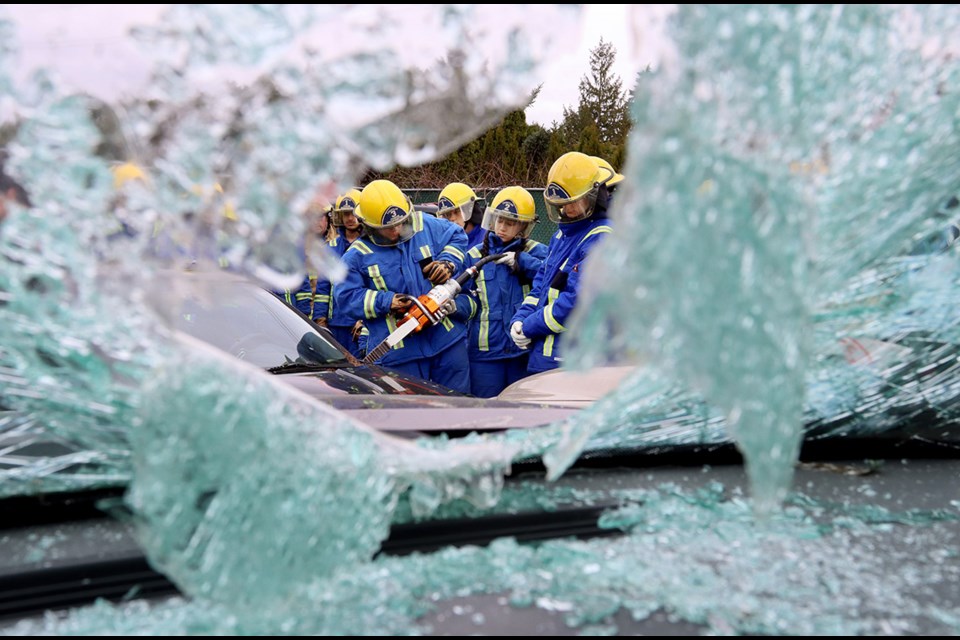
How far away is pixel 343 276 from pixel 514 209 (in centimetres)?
461

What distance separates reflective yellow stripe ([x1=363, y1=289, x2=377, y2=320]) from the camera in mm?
5617

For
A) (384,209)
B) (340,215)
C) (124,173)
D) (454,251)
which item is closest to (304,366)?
(124,173)

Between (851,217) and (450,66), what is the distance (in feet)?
2.39

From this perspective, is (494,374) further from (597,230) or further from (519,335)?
(597,230)

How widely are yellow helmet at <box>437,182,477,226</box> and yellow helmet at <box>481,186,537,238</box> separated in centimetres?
144

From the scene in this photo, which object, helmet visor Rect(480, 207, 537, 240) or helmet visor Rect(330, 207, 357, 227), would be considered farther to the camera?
helmet visor Rect(330, 207, 357, 227)

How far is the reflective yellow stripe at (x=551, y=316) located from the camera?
16.2 feet

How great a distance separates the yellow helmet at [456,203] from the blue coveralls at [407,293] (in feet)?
5.47

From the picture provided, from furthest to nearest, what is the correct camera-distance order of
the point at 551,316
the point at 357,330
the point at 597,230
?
the point at 357,330 < the point at 551,316 < the point at 597,230

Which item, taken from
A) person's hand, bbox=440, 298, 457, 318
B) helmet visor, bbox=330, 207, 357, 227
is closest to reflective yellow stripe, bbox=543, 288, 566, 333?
person's hand, bbox=440, 298, 457, 318

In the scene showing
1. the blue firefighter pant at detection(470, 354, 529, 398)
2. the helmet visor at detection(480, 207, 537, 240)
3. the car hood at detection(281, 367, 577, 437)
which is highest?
the helmet visor at detection(480, 207, 537, 240)

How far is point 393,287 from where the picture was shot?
5.73m

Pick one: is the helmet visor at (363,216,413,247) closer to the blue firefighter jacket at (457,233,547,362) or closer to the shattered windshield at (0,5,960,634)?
the blue firefighter jacket at (457,233,547,362)

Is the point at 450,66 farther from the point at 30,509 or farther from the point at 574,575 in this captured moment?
the point at 30,509
